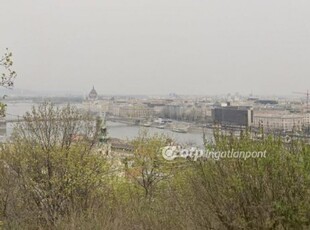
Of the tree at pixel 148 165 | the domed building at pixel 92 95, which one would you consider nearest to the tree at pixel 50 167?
the tree at pixel 148 165

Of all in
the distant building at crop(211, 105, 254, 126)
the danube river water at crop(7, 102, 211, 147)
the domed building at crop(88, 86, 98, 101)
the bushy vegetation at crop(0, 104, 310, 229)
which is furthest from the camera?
the domed building at crop(88, 86, 98, 101)

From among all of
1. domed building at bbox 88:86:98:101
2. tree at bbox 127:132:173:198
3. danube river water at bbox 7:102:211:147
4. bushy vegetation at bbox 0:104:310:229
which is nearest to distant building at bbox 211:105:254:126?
danube river water at bbox 7:102:211:147

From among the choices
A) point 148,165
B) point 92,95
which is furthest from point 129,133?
point 92,95

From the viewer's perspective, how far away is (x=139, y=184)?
624 inches

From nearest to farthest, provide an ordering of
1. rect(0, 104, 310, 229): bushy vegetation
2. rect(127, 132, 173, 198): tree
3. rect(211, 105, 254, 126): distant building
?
rect(0, 104, 310, 229): bushy vegetation
rect(211, 105, 254, 126): distant building
rect(127, 132, 173, 198): tree

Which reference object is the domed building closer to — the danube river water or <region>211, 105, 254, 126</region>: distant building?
the danube river water

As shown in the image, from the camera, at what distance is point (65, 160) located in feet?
40.3

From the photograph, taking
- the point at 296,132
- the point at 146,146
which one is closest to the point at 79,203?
the point at 146,146

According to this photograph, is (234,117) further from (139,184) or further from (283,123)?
(139,184)

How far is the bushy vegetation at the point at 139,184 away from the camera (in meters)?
6.35

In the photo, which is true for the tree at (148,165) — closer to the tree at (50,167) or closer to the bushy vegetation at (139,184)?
the bushy vegetation at (139,184)

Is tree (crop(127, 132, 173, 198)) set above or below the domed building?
below

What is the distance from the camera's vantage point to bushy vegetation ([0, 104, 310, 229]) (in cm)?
635

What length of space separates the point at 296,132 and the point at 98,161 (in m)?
7.02
